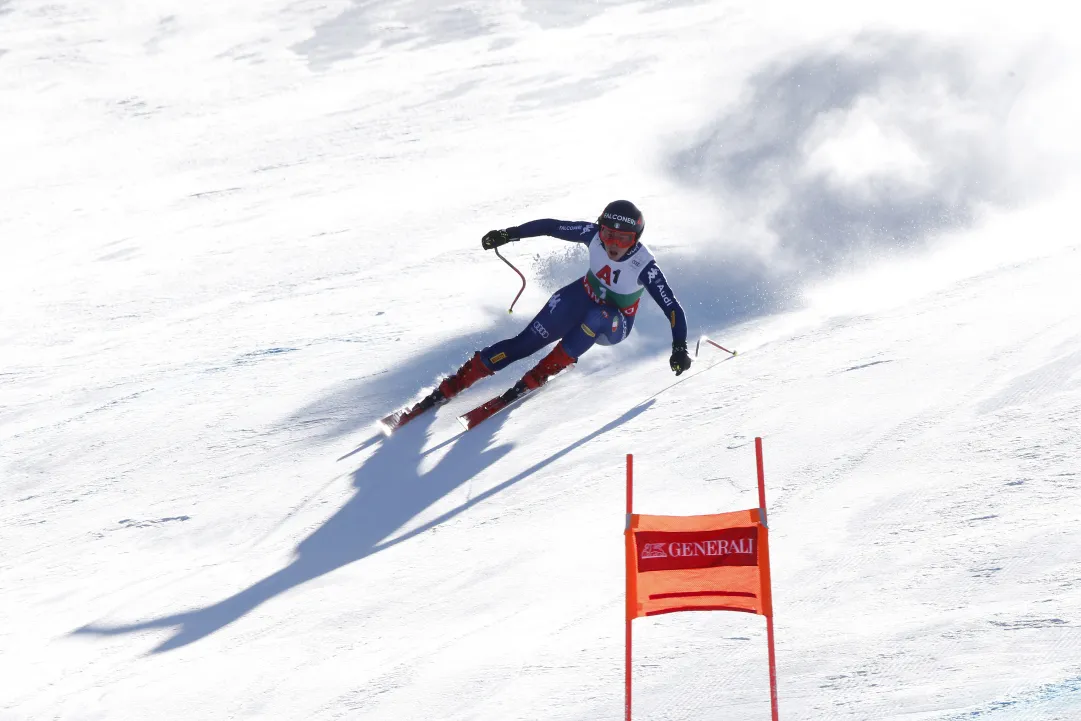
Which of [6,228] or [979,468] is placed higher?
[6,228]

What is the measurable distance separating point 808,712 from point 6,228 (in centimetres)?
1101

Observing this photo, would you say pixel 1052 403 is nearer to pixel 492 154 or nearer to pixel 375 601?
pixel 375 601

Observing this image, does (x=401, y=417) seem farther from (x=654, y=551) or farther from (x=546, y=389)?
A: (x=654, y=551)

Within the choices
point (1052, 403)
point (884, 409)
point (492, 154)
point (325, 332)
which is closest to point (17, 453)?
point (325, 332)

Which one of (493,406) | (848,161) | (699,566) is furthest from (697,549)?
(848,161)

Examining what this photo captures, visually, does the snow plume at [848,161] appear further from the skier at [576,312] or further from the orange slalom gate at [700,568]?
the orange slalom gate at [700,568]

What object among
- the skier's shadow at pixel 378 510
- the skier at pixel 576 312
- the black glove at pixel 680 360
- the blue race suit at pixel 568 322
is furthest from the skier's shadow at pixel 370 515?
the black glove at pixel 680 360

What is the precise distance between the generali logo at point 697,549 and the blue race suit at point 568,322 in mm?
3674

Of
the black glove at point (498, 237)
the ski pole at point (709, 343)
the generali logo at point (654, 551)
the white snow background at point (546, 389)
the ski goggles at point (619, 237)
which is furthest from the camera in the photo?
the ski pole at point (709, 343)

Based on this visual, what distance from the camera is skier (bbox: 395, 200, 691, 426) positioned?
7.16m

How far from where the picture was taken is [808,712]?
12.8ft

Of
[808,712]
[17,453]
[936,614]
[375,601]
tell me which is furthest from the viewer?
[17,453]

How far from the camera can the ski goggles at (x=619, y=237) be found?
276 inches

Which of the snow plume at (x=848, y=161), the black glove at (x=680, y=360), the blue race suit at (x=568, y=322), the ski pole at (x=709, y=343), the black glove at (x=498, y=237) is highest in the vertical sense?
the snow plume at (x=848, y=161)
